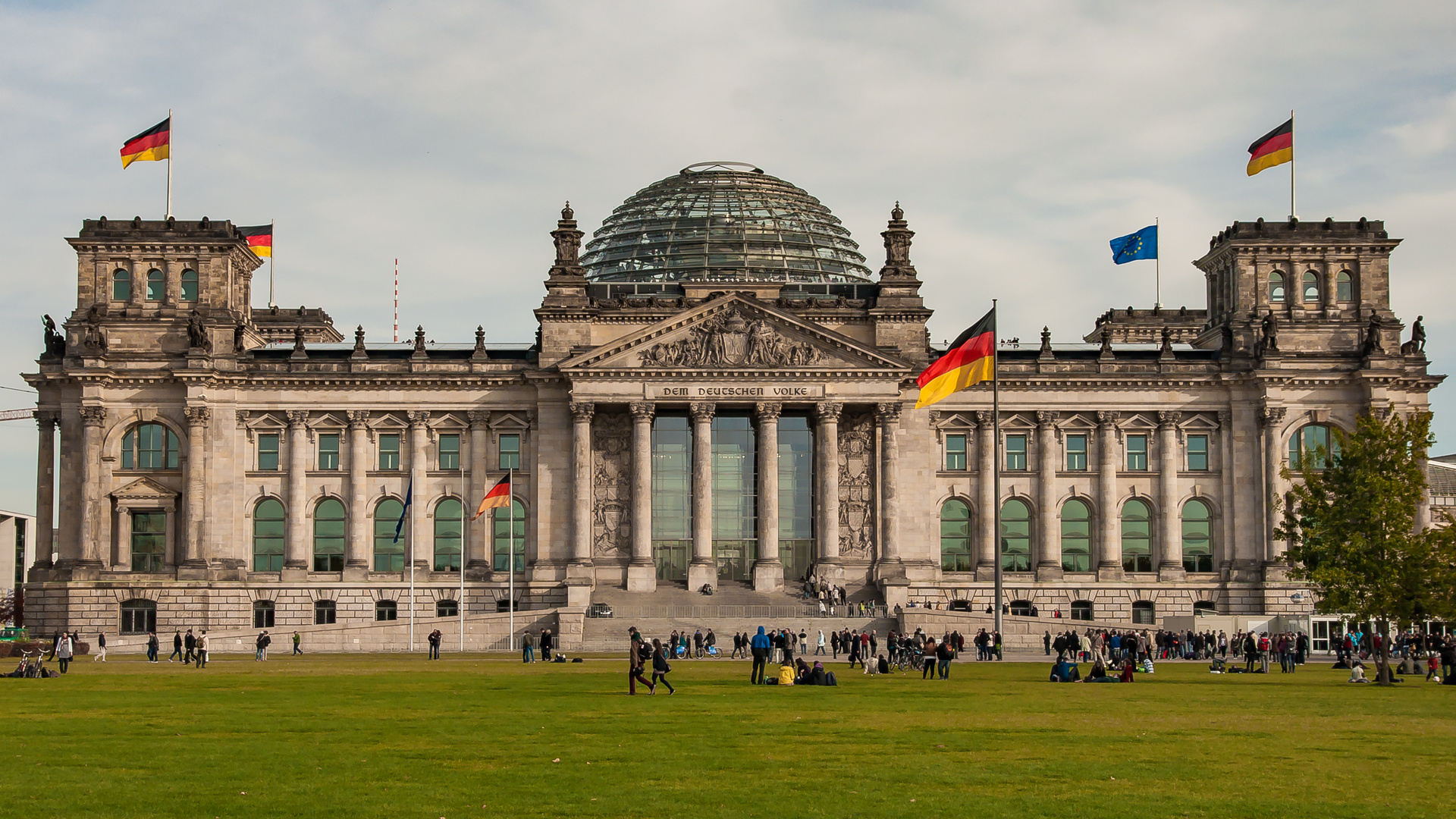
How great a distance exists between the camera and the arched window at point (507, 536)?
100 metres

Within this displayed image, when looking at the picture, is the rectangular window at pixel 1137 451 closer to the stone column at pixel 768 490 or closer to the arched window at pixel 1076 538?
the arched window at pixel 1076 538

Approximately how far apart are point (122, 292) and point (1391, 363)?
76.3 m

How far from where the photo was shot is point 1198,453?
101 meters

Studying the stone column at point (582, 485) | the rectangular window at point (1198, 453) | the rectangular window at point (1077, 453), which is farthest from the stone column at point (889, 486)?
the rectangular window at point (1198, 453)

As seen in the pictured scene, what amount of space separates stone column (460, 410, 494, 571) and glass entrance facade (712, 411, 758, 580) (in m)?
12.7

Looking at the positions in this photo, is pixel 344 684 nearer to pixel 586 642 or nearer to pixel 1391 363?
pixel 586 642

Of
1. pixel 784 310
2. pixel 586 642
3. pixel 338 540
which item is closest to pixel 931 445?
pixel 784 310

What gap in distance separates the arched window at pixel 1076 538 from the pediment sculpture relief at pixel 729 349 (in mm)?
19028

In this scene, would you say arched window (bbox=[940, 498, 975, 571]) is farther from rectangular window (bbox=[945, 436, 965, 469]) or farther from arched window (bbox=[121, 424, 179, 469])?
arched window (bbox=[121, 424, 179, 469])

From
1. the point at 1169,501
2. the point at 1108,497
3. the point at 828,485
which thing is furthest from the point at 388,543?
the point at 1169,501

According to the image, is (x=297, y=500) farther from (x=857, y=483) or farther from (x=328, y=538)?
(x=857, y=483)

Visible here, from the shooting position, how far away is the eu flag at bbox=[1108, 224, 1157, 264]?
99.2 m

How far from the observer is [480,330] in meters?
100

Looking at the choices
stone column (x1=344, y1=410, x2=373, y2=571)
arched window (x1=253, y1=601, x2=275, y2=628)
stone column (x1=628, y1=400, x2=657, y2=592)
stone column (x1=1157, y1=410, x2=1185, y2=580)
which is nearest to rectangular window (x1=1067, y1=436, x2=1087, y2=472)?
stone column (x1=1157, y1=410, x2=1185, y2=580)
